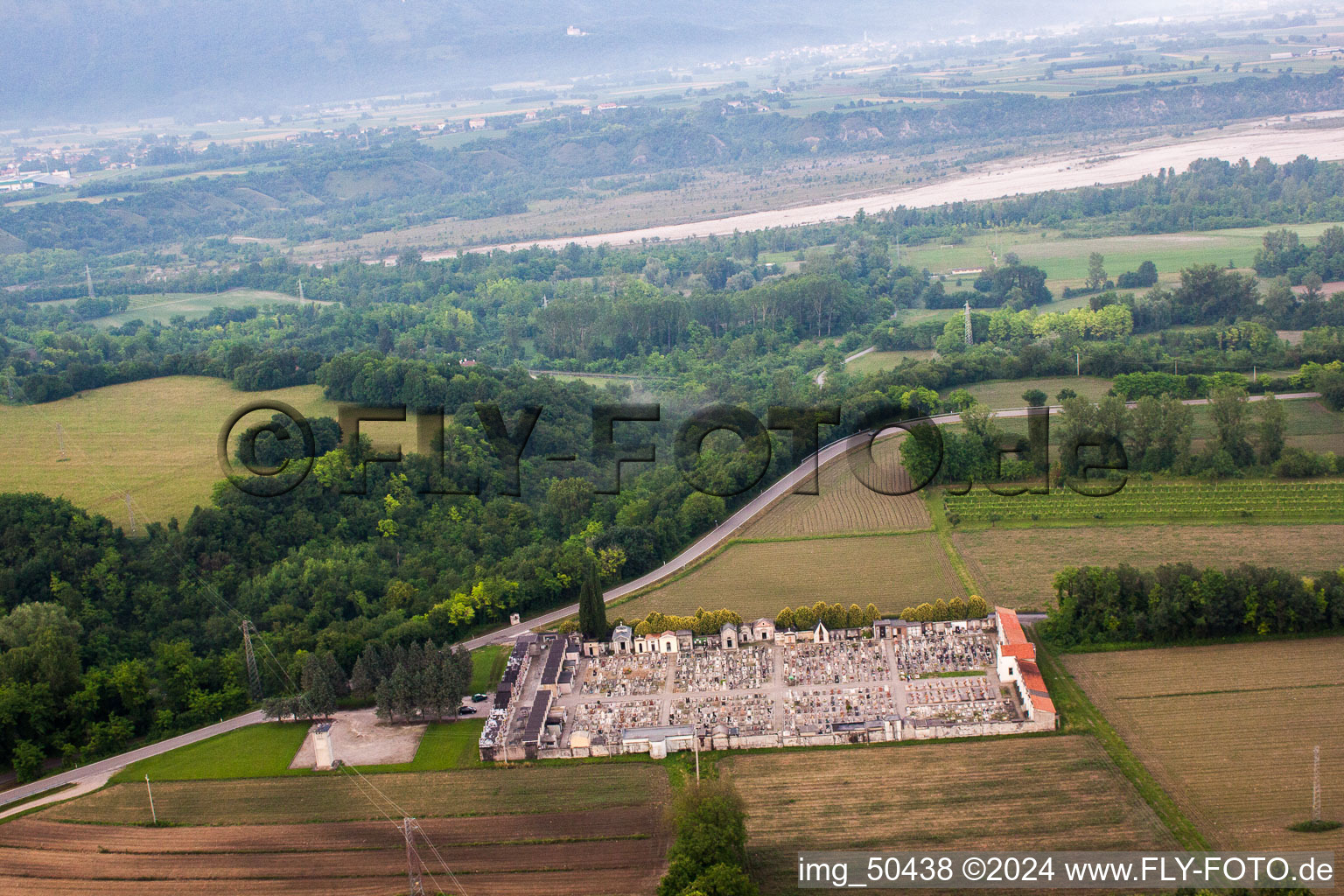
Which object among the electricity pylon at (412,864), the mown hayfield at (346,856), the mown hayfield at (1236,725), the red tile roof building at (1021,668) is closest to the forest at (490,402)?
the mown hayfield at (1236,725)

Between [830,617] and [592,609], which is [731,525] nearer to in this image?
[830,617]

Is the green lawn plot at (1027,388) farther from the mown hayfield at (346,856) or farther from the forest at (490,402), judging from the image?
the mown hayfield at (346,856)

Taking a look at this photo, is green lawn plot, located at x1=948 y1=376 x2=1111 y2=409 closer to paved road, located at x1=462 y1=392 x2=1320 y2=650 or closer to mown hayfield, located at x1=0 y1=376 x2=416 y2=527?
paved road, located at x1=462 y1=392 x2=1320 y2=650

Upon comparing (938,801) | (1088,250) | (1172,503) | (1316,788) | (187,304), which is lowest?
(938,801)

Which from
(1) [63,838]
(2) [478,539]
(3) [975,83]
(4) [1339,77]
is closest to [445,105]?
(3) [975,83]

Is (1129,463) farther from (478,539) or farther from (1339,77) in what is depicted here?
(1339,77)

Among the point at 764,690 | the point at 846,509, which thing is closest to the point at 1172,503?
the point at 846,509
